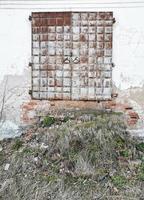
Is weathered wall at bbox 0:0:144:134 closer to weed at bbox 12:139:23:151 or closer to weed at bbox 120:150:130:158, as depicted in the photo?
weed at bbox 12:139:23:151

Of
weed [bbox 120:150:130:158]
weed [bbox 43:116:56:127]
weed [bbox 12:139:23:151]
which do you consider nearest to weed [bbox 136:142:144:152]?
weed [bbox 120:150:130:158]

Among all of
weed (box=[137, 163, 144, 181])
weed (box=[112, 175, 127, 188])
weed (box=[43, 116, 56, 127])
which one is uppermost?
weed (box=[43, 116, 56, 127])

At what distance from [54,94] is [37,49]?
798 millimetres

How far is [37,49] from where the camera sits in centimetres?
787

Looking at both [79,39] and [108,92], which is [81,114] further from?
[79,39]

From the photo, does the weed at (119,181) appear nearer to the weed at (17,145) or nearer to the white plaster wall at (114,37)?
the weed at (17,145)

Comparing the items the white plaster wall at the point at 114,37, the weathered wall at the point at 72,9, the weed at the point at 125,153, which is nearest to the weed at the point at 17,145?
the weathered wall at the point at 72,9

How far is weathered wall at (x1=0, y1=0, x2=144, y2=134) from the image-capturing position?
7.68 metres

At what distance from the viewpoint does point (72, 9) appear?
25.4 feet

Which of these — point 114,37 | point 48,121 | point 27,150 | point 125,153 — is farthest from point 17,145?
point 114,37

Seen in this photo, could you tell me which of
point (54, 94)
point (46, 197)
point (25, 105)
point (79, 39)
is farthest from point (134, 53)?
point (46, 197)

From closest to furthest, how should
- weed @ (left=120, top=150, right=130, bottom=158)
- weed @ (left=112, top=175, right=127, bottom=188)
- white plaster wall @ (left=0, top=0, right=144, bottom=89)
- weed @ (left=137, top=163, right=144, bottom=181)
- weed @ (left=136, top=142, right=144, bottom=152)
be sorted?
weed @ (left=112, top=175, right=127, bottom=188) < weed @ (left=137, top=163, right=144, bottom=181) < weed @ (left=120, top=150, right=130, bottom=158) < weed @ (left=136, top=142, right=144, bottom=152) < white plaster wall @ (left=0, top=0, right=144, bottom=89)

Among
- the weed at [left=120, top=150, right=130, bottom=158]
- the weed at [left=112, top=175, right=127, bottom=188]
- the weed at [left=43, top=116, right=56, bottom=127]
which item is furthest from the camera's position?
the weed at [left=43, top=116, right=56, bottom=127]

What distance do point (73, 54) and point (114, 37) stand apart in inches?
Result: 28.5
